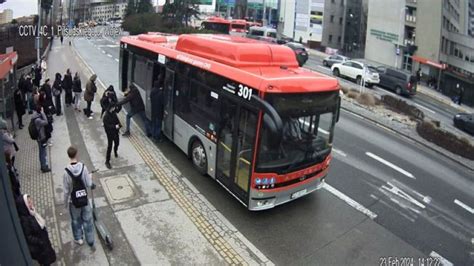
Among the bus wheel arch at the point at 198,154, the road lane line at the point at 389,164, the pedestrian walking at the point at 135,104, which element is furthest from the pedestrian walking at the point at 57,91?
the road lane line at the point at 389,164

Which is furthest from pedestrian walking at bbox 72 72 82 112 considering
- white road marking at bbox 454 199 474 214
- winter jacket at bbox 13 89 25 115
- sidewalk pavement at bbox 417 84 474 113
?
sidewalk pavement at bbox 417 84 474 113

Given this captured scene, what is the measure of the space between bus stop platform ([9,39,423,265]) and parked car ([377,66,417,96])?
2499cm

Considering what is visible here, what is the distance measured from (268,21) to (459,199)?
80278 mm

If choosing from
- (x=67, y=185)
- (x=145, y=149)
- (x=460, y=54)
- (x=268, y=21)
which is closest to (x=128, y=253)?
(x=67, y=185)

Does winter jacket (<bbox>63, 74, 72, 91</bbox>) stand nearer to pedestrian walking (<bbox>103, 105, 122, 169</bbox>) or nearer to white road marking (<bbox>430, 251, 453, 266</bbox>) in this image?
pedestrian walking (<bbox>103, 105, 122, 169</bbox>)

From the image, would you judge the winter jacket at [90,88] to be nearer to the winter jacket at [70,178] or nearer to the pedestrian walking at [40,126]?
the pedestrian walking at [40,126]

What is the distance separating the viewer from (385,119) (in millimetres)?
19312

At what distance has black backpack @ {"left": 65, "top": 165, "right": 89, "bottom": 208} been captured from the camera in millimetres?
6634

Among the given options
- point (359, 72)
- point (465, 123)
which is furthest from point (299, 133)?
point (359, 72)

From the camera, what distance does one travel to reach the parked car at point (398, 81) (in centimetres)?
3225

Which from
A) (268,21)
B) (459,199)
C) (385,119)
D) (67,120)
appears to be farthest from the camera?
(268,21)

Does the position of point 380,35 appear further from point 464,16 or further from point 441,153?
point 441,153

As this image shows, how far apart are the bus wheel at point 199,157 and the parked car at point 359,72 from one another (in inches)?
908

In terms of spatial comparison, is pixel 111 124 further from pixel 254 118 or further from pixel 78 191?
pixel 254 118
